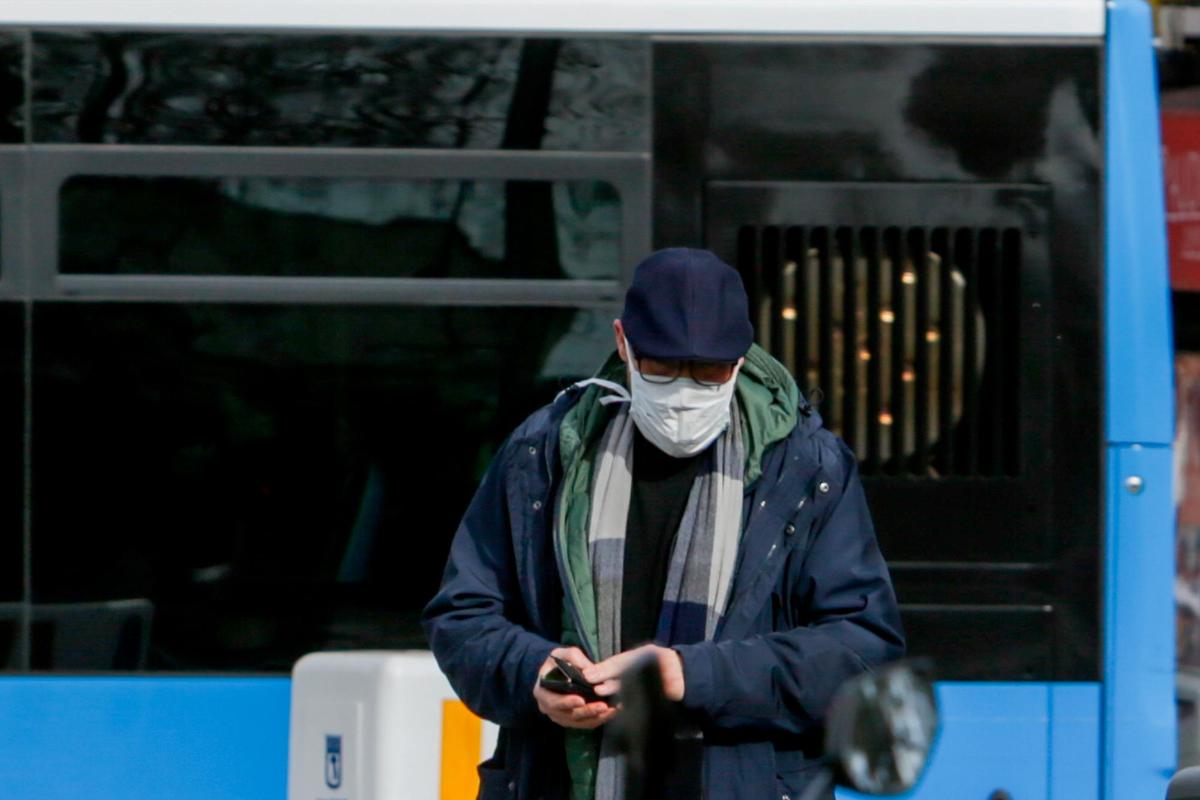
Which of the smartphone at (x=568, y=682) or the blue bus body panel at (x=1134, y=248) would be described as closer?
the smartphone at (x=568, y=682)

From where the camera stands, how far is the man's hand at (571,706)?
8.47 feet

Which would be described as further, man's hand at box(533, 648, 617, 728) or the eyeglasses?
the eyeglasses

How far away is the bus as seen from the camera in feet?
14.1

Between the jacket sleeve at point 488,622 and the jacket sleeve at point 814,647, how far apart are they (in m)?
0.24

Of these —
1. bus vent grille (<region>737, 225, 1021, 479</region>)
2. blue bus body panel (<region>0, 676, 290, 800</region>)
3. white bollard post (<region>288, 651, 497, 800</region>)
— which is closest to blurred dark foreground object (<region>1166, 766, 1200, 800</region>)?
bus vent grille (<region>737, 225, 1021, 479</region>)

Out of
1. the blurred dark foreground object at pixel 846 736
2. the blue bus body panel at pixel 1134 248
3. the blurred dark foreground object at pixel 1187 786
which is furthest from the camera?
the blue bus body panel at pixel 1134 248

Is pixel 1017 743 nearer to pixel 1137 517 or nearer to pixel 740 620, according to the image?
pixel 1137 517

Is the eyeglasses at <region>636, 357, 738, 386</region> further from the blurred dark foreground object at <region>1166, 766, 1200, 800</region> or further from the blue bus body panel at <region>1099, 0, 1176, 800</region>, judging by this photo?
the blue bus body panel at <region>1099, 0, 1176, 800</region>

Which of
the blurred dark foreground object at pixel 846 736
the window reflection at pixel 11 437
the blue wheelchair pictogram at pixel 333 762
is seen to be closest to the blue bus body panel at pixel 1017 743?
the blue wheelchair pictogram at pixel 333 762

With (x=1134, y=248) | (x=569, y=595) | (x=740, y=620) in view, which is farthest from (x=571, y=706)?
(x=1134, y=248)

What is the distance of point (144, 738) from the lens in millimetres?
4266

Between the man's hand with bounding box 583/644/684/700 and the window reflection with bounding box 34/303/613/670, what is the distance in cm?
177

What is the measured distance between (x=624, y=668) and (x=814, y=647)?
29cm

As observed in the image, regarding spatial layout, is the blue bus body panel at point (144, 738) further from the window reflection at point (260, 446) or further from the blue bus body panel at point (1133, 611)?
the blue bus body panel at point (1133, 611)
